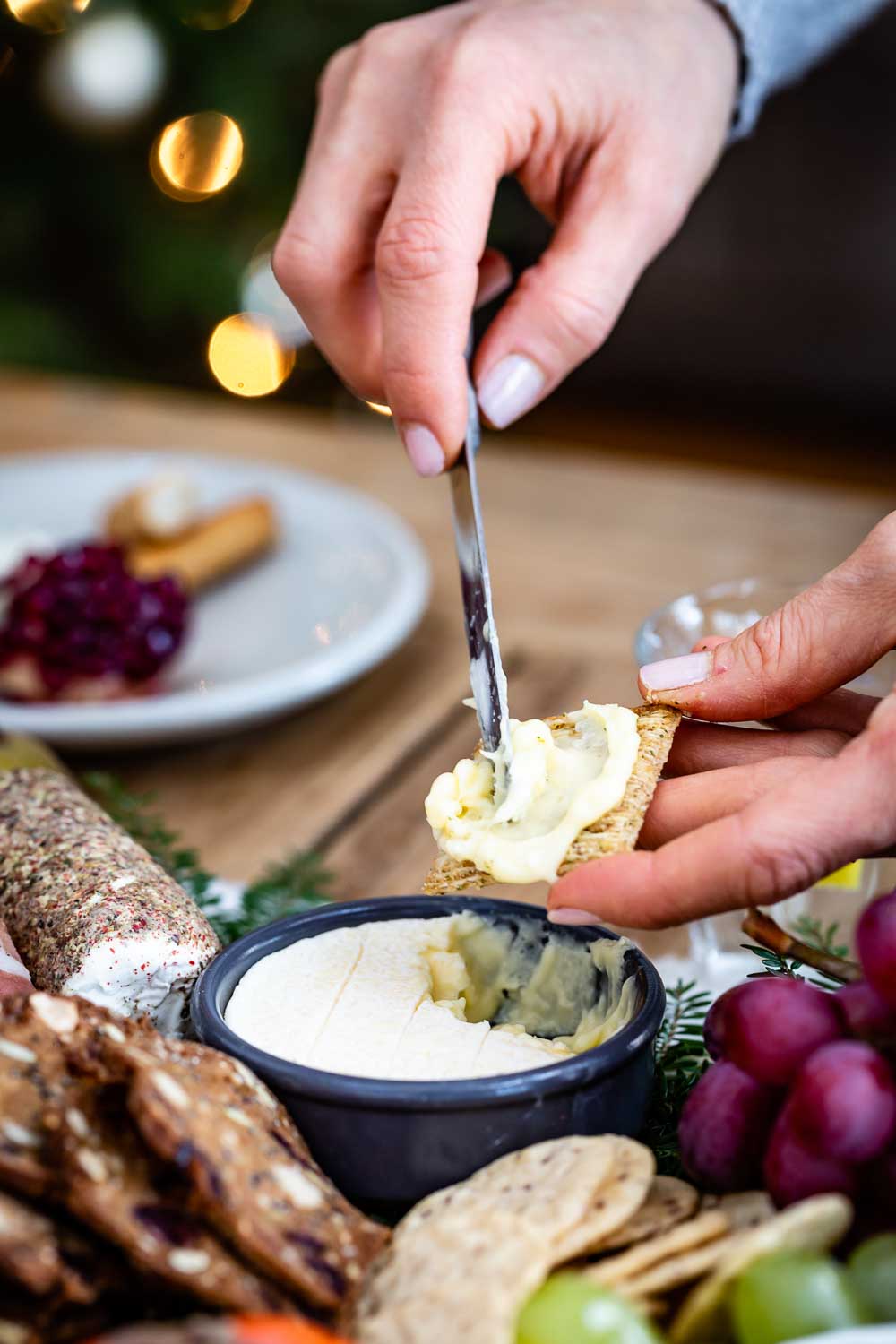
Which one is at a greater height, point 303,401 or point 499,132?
point 499,132

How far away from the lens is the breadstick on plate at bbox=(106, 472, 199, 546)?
6.73ft

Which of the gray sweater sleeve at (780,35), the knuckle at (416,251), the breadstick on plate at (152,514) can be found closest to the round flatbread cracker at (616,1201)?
the knuckle at (416,251)

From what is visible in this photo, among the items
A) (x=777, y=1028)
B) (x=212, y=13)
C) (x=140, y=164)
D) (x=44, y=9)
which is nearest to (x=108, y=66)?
(x=212, y=13)

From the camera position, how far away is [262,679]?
5.16 ft

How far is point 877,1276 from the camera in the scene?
585mm

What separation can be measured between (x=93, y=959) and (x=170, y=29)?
2747mm

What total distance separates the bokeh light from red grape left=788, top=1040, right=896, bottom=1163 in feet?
9.43

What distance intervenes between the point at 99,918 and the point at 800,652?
0.47 meters

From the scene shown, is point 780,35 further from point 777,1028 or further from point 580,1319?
point 580,1319

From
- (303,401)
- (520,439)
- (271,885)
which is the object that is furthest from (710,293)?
(271,885)

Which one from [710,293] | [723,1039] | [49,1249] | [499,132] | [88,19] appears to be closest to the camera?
[49,1249]

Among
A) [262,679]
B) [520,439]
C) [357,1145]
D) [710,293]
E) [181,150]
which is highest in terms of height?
[181,150]

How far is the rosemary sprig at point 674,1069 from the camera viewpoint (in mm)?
792

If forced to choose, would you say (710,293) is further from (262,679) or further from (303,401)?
(262,679)
